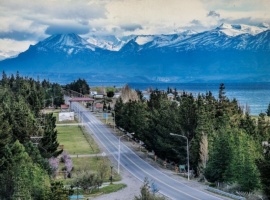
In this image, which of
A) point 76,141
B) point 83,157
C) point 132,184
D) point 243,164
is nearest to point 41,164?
point 132,184

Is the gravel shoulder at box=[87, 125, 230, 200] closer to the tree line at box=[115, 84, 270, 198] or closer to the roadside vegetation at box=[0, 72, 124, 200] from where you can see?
the roadside vegetation at box=[0, 72, 124, 200]

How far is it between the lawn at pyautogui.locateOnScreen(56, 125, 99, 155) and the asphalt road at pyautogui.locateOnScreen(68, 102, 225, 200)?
2768 millimetres

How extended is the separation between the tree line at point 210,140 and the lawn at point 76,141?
997 cm

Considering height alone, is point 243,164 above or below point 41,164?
above

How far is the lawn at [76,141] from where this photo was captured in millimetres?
92062

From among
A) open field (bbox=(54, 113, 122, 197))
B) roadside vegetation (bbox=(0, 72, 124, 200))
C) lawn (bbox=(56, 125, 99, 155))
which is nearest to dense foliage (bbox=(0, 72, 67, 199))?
roadside vegetation (bbox=(0, 72, 124, 200))

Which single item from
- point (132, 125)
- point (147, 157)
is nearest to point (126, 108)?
point (132, 125)

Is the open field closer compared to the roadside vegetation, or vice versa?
the roadside vegetation

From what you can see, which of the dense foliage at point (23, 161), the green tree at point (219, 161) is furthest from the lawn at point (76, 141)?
the green tree at point (219, 161)

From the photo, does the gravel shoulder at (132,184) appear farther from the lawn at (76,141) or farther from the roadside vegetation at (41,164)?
the lawn at (76,141)

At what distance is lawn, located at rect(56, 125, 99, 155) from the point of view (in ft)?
302

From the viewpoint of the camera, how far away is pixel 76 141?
10419cm

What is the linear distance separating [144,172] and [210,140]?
10825mm

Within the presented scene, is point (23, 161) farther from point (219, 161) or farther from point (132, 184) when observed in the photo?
point (219, 161)
